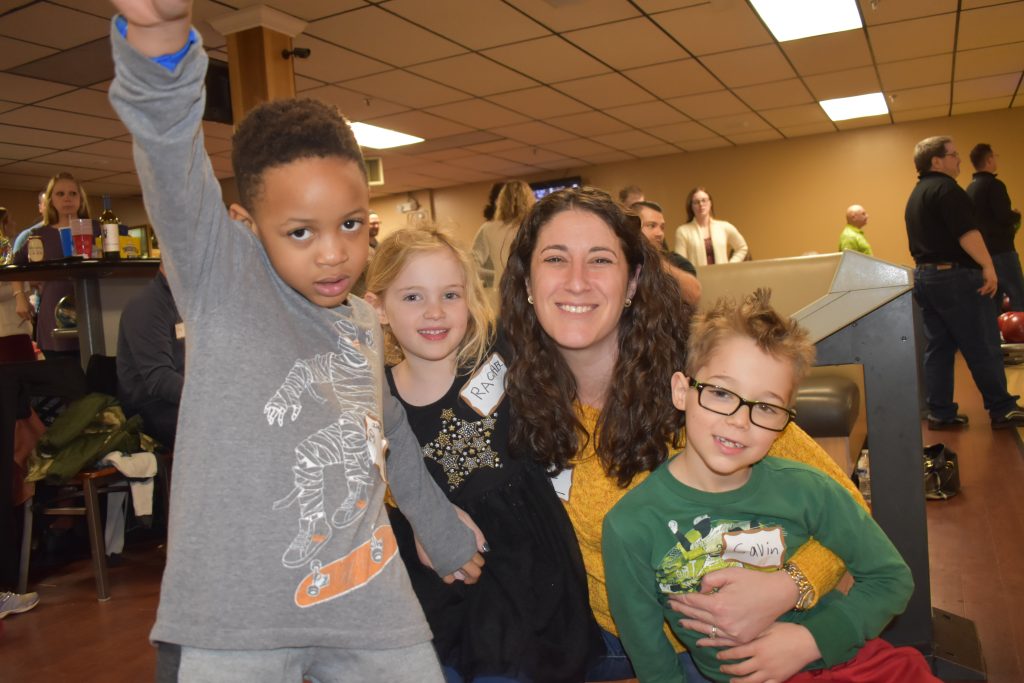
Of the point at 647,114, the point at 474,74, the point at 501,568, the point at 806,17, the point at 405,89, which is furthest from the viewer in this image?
the point at 647,114

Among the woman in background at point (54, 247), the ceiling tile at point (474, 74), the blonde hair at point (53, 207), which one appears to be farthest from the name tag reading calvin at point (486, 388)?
the ceiling tile at point (474, 74)

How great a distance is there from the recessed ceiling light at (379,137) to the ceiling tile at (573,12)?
3160 millimetres

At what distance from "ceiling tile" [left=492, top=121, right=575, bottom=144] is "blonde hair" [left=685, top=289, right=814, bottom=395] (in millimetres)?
7499

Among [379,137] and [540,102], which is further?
[379,137]

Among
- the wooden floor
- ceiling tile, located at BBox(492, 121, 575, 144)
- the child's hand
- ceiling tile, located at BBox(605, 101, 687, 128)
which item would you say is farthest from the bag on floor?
ceiling tile, located at BBox(492, 121, 575, 144)

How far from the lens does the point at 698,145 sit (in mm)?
11023

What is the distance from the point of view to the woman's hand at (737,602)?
47.3 inches

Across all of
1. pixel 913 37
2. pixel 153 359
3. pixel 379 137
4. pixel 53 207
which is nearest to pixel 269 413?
pixel 153 359

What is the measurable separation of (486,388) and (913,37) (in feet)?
20.8

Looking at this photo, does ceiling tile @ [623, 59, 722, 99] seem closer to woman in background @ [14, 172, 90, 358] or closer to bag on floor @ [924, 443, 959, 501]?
bag on floor @ [924, 443, 959, 501]

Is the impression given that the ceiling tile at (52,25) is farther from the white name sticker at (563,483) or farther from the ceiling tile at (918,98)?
the ceiling tile at (918,98)

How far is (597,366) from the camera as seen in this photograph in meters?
1.62

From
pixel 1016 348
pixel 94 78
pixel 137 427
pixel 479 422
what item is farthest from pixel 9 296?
pixel 1016 348

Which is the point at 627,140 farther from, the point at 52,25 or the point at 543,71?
the point at 52,25
